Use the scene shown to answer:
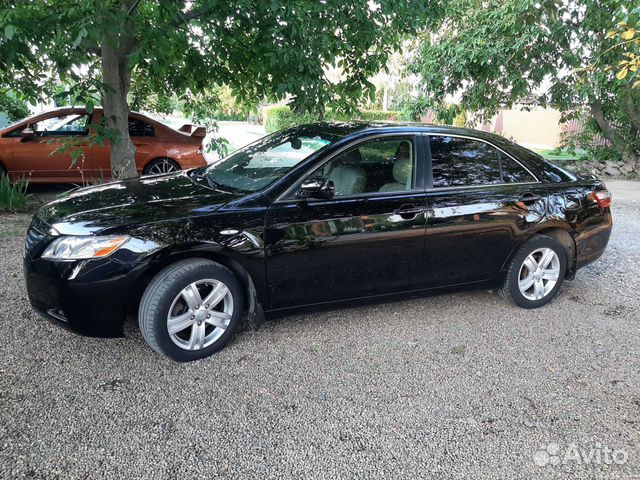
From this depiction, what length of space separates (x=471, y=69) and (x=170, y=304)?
10.4 metres

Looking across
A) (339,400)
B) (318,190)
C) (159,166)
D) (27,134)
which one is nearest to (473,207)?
(318,190)

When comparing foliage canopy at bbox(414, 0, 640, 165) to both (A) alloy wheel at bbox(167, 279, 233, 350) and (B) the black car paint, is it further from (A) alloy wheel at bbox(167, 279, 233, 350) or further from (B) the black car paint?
(A) alloy wheel at bbox(167, 279, 233, 350)

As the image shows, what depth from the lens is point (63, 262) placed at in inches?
117

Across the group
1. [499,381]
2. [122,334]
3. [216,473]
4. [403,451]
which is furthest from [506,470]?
[122,334]

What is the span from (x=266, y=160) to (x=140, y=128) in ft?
19.0

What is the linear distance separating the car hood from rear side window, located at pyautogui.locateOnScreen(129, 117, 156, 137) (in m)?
5.35

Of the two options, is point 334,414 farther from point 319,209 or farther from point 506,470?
point 319,209

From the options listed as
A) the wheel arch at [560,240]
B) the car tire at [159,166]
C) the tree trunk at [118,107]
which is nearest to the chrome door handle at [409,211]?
the wheel arch at [560,240]

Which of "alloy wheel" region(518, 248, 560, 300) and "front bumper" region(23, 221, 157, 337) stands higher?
"front bumper" region(23, 221, 157, 337)

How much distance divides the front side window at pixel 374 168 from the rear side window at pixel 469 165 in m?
0.23

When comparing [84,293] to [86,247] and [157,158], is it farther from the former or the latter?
[157,158]

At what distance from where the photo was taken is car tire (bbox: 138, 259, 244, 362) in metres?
3.06

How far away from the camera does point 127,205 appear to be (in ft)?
10.8

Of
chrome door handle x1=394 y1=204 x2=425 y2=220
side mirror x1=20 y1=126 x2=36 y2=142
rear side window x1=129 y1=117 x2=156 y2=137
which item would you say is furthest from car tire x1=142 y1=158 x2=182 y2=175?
chrome door handle x1=394 y1=204 x2=425 y2=220
